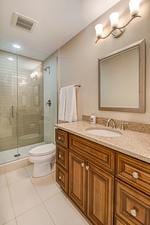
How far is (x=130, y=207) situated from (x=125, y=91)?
1.06 meters

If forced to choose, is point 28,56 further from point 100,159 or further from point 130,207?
point 130,207

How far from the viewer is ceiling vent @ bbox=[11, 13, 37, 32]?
162 centimetres

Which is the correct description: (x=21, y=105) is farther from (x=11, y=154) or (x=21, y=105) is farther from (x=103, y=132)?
(x=103, y=132)

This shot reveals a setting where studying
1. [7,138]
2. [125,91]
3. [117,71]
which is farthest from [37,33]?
[7,138]

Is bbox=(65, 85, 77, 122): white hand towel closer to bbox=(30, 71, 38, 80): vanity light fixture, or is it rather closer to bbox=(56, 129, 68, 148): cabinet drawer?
bbox=(56, 129, 68, 148): cabinet drawer

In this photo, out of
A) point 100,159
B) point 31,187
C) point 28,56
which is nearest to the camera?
point 100,159

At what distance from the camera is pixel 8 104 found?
2.92 meters

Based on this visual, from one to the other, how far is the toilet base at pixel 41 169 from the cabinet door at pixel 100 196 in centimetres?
104

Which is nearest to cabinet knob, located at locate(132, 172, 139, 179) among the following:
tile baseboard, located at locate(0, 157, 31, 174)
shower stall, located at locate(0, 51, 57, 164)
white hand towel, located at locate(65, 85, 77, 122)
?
white hand towel, located at locate(65, 85, 77, 122)

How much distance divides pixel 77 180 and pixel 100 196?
0.34 meters

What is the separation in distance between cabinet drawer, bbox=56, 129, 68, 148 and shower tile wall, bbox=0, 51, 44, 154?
1.77 metres

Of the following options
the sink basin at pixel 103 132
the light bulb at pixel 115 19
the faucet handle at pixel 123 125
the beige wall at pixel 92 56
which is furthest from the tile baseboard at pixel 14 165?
the light bulb at pixel 115 19

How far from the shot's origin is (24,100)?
3119 mm

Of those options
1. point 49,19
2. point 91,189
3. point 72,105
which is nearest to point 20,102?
point 72,105
